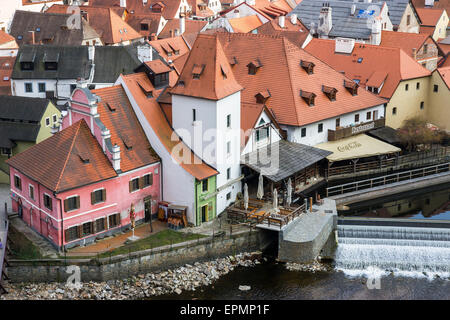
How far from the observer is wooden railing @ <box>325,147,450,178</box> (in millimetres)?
77500

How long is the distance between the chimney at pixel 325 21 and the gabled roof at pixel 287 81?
29178mm

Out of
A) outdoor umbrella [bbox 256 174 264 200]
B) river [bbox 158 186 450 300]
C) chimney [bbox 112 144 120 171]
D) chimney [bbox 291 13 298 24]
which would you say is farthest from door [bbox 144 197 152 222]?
chimney [bbox 291 13 298 24]

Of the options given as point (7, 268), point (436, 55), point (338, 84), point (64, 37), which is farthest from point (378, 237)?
point (64, 37)

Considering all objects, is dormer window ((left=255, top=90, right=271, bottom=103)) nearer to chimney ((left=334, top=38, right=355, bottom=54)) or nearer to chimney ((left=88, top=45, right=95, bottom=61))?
chimney ((left=334, top=38, right=355, bottom=54))

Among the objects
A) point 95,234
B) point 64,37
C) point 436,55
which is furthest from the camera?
point 64,37

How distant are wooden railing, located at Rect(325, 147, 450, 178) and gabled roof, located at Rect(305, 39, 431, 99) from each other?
8.84 meters

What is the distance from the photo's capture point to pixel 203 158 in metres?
64.8

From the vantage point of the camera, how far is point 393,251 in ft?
206

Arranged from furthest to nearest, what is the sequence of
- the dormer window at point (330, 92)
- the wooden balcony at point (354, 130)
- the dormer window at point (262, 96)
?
the wooden balcony at point (354, 130), the dormer window at point (330, 92), the dormer window at point (262, 96)

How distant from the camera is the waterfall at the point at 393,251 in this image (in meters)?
60.9

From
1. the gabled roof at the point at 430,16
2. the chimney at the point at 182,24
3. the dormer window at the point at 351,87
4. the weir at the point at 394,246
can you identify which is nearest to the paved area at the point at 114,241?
the weir at the point at 394,246

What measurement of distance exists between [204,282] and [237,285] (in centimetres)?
273

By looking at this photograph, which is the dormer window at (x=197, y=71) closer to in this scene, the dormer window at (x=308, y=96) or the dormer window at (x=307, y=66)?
the dormer window at (x=308, y=96)

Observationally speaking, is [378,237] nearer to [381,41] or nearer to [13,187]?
[13,187]
